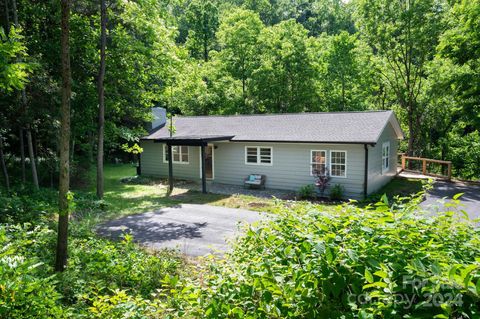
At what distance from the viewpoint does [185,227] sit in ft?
34.4

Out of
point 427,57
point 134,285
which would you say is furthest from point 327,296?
point 427,57

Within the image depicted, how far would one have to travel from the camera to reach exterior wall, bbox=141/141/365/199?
1449 cm

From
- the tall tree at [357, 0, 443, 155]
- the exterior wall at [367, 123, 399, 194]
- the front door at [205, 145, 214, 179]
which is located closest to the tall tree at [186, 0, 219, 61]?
the tall tree at [357, 0, 443, 155]

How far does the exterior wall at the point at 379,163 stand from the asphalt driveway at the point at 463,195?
2127 mm

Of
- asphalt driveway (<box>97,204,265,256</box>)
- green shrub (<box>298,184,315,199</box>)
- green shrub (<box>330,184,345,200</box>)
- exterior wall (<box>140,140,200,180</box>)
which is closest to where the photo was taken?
asphalt driveway (<box>97,204,265,256</box>)

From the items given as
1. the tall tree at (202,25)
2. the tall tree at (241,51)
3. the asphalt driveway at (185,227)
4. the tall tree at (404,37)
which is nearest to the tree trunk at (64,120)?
the asphalt driveway at (185,227)

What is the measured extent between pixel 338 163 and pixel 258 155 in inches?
155

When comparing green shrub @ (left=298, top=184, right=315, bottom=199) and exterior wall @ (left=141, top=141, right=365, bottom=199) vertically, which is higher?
exterior wall @ (left=141, top=141, right=365, bottom=199)

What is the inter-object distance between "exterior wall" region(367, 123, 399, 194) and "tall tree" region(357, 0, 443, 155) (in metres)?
5.74

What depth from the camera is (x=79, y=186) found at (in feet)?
57.9

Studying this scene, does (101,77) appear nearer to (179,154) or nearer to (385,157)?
(179,154)

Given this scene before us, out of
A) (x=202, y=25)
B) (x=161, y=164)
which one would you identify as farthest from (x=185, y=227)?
(x=202, y=25)

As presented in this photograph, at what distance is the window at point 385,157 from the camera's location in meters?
16.4

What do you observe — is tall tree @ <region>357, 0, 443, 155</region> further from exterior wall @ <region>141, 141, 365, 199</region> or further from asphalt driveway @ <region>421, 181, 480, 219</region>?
exterior wall @ <region>141, 141, 365, 199</region>
